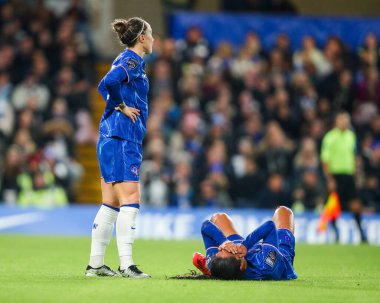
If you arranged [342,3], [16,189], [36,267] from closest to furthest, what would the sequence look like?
[36,267]
[16,189]
[342,3]

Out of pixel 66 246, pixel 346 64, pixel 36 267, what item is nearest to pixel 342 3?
pixel 346 64

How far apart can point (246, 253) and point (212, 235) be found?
413mm

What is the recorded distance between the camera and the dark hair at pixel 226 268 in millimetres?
8578

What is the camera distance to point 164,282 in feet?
28.2

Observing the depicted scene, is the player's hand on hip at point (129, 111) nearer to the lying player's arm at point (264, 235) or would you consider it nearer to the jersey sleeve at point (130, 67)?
A: the jersey sleeve at point (130, 67)

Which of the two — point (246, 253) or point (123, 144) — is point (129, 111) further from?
point (246, 253)

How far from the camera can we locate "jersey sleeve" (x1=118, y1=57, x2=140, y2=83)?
8.84m

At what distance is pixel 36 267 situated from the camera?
1064cm

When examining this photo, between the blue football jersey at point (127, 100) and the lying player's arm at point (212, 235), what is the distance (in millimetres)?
1009

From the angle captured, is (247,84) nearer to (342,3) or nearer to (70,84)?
(70,84)

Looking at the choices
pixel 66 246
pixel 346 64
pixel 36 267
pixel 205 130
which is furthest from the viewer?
pixel 346 64

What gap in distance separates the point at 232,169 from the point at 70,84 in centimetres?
429

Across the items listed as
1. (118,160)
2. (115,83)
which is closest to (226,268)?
(118,160)

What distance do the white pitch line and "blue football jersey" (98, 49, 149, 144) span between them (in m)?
9.52
